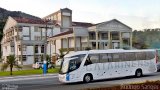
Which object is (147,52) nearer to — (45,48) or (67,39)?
(67,39)

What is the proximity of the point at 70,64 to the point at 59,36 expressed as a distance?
47.4m

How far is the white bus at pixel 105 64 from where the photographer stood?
21484 millimetres

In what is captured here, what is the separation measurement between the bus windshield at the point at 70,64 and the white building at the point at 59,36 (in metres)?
40.7

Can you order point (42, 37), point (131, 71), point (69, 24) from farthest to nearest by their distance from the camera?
point (69, 24) < point (42, 37) < point (131, 71)

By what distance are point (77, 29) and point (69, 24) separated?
15.4m

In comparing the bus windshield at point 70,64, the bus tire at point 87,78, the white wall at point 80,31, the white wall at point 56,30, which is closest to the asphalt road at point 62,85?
the bus tire at point 87,78

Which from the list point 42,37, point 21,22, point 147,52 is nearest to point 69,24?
point 42,37

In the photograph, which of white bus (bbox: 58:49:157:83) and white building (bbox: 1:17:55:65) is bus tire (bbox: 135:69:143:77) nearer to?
white bus (bbox: 58:49:157:83)

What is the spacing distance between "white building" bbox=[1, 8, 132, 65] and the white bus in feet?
123

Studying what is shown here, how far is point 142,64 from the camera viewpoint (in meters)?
25.3

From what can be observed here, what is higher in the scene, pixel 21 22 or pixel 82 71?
pixel 21 22

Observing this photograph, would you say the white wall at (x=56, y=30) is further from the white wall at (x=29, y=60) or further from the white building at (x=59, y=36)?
the white wall at (x=29, y=60)

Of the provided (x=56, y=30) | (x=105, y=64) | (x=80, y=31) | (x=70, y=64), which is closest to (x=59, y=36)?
(x=80, y=31)

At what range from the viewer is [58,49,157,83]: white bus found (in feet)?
70.5
